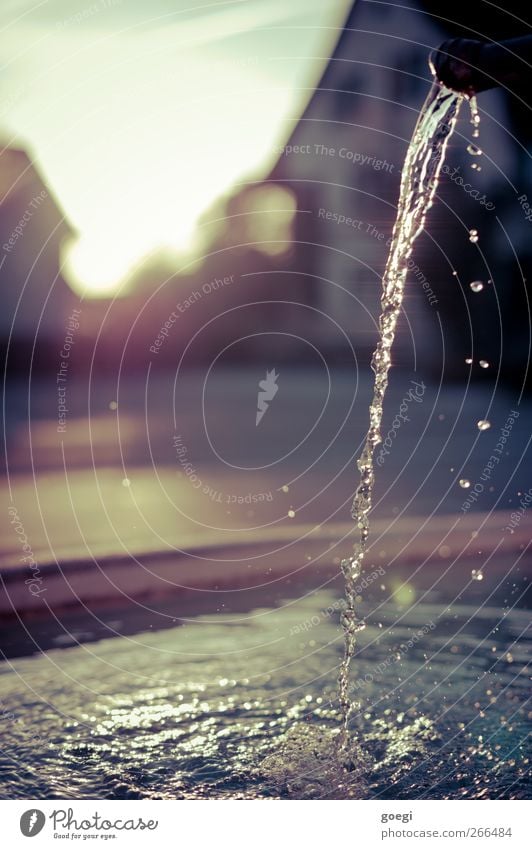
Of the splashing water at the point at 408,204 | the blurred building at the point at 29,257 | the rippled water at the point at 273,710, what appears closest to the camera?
the rippled water at the point at 273,710

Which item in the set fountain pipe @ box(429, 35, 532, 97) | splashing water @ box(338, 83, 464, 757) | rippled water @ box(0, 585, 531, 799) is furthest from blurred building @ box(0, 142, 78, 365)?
fountain pipe @ box(429, 35, 532, 97)

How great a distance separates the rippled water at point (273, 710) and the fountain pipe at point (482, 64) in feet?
4.41

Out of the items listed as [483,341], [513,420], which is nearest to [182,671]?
[513,420]

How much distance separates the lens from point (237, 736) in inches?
80.9

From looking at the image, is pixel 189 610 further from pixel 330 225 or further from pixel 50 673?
pixel 330 225

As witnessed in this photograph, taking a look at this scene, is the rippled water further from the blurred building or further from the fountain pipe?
the blurred building

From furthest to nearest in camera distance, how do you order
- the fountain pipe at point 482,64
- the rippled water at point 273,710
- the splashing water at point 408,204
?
the splashing water at point 408,204 < the rippled water at point 273,710 < the fountain pipe at point 482,64

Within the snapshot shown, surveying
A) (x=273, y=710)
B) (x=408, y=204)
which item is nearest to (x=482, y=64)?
(x=408, y=204)

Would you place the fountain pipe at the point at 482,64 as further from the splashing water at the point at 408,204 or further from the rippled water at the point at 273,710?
the rippled water at the point at 273,710

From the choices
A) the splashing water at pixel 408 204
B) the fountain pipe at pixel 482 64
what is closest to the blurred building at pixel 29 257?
the splashing water at pixel 408 204

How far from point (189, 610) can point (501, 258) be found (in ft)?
25.2

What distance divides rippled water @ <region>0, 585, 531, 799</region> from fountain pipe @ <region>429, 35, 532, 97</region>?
1.35 m

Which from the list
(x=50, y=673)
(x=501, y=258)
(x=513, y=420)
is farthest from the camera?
(x=501, y=258)

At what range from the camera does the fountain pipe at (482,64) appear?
5.03 feet
